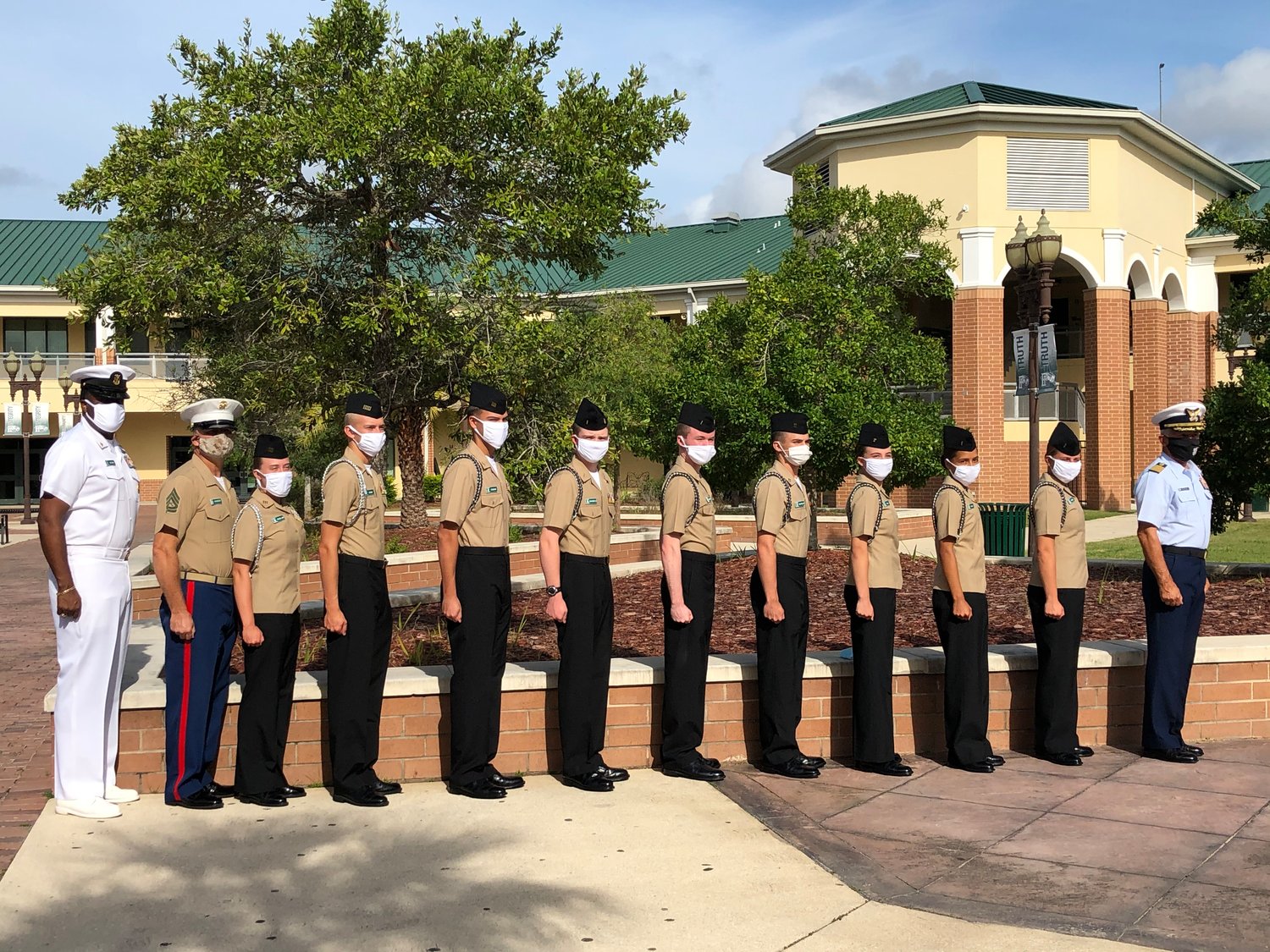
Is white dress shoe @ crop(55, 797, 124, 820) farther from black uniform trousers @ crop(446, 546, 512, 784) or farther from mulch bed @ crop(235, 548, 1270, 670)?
mulch bed @ crop(235, 548, 1270, 670)

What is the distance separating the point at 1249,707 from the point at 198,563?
6.31 metres

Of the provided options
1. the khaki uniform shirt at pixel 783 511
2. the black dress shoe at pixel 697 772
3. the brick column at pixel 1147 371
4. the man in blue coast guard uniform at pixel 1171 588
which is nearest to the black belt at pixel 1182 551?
the man in blue coast guard uniform at pixel 1171 588

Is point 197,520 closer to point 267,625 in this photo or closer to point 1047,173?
point 267,625

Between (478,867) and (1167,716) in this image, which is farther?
(1167,716)

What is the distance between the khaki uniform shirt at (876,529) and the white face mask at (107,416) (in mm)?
3924

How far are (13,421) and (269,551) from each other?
41.3 m

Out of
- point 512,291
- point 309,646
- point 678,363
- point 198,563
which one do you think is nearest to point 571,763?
point 198,563

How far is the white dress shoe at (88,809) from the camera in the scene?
6250 mm

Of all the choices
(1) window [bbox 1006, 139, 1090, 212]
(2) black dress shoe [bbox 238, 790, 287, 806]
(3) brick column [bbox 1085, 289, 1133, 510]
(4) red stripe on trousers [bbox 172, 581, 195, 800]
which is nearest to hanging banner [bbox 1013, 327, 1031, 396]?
(2) black dress shoe [bbox 238, 790, 287, 806]

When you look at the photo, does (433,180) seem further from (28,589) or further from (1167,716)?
(1167,716)

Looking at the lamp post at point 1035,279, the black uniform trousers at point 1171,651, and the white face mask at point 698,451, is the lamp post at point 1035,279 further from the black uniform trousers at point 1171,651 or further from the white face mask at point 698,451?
the white face mask at point 698,451

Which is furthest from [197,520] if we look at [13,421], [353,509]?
[13,421]

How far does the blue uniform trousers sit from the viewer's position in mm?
6477

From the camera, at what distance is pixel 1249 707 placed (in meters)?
8.20
